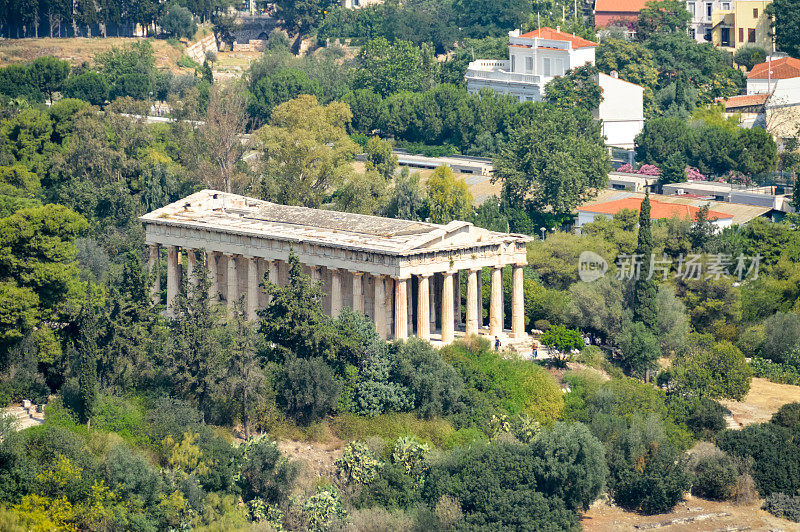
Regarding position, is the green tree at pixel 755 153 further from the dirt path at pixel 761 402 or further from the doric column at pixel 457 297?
the doric column at pixel 457 297

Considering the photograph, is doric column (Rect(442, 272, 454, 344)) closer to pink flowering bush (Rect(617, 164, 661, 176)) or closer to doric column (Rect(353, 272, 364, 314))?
doric column (Rect(353, 272, 364, 314))

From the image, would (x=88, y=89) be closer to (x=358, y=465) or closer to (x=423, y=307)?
(x=423, y=307)

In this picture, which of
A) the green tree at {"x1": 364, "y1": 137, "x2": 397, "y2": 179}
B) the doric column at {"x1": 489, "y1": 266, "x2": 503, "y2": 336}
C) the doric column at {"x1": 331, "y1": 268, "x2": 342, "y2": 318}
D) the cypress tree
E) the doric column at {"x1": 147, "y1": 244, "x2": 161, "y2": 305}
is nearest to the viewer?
the doric column at {"x1": 331, "y1": 268, "x2": 342, "y2": 318}

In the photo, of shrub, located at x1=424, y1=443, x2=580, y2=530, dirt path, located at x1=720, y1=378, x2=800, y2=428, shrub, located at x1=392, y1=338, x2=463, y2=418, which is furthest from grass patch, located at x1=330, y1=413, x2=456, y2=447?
dirt path, located at x1=720, y1=378, x2=800, y2=428

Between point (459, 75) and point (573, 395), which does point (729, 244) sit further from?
point (459, 75)

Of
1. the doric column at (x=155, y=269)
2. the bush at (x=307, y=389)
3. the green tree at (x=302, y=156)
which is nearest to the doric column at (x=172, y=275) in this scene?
the doric column at (x=155, y=269)

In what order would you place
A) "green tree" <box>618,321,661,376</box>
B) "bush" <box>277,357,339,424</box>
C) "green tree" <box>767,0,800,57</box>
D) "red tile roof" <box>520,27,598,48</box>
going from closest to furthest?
"bush" <box>277,357,339,424</box>, "green tree" <box>618,321,661,376</box>, "red tile roof" <box>520,27,598,48</box>, "green tree" <box>767,0,800,57</box>

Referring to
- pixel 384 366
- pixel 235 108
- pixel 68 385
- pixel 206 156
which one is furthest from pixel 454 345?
pixel 235 108
